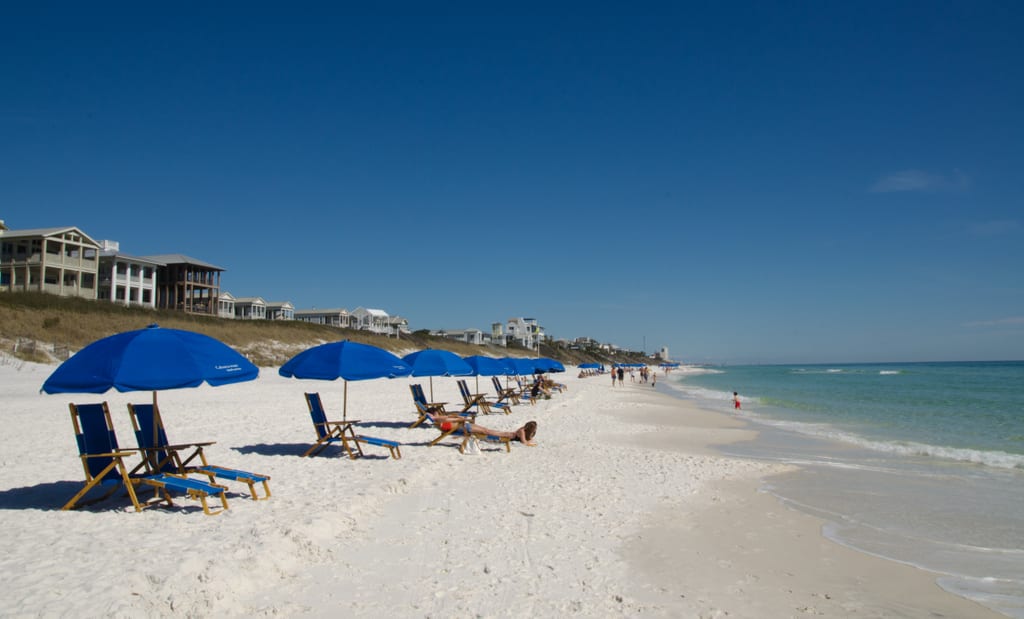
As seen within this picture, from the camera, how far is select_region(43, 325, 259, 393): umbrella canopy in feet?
18.9

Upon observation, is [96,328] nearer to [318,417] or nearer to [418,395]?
[418,395]

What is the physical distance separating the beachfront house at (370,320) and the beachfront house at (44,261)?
39.1m

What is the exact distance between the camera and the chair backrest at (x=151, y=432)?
6.64 m

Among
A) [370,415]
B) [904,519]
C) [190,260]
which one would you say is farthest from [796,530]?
[190,260]

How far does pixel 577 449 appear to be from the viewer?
11906 mm

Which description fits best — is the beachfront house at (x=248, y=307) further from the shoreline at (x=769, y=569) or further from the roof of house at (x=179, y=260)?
the shoreline at (x=769, y=569)

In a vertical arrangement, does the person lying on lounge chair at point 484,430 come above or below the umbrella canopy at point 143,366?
below

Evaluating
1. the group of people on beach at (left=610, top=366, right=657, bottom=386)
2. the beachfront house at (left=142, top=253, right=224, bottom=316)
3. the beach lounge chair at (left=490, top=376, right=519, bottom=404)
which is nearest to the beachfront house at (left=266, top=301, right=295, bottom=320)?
the beachfront house at (left=142, top=253, right=224, bottom=316)

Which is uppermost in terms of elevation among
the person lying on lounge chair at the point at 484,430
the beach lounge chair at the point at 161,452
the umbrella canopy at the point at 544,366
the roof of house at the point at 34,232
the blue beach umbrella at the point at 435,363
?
the roof of house at the point at 34,232

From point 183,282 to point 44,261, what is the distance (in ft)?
38.4

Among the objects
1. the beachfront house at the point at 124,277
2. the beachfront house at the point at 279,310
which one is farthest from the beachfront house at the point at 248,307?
the beachfront house at the point at 124,277

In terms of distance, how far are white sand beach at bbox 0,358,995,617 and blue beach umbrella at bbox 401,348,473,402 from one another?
8.62 feet

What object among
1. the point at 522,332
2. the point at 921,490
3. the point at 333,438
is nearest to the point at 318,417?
the point at 333,438

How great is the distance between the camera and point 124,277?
43906 millimetres
